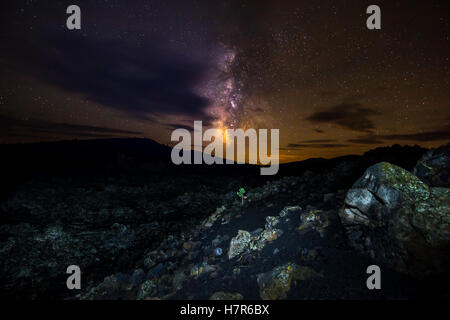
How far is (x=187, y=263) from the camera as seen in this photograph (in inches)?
276

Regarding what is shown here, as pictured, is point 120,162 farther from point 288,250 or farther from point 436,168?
point 436,168

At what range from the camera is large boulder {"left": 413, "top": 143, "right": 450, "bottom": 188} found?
567 cm

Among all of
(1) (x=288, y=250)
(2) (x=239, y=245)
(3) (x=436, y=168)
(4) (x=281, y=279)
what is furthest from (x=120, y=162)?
(3) (x=436, y=168)

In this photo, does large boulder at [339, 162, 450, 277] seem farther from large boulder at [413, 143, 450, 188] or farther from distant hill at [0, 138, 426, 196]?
distant hill at [0, 138, 426, 196]

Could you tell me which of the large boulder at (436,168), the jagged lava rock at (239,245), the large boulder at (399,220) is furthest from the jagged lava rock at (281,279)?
the large boulder at (436,168)

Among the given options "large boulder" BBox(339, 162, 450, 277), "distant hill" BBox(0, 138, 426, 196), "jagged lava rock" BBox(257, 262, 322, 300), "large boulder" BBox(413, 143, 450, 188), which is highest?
"distant hill" BBox(0, 138, 426, 196)

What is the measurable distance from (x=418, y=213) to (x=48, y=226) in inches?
814

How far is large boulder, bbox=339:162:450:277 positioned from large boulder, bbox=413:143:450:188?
1.36 metres

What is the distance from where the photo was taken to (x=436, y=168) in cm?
594

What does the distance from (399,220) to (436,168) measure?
3.14 meters

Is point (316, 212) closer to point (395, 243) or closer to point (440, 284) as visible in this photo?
point (395, 243)

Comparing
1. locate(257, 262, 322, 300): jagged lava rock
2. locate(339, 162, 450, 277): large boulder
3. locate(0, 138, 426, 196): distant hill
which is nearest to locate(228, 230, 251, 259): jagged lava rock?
locate(257, 262, 322, 300): jagged lava rock
